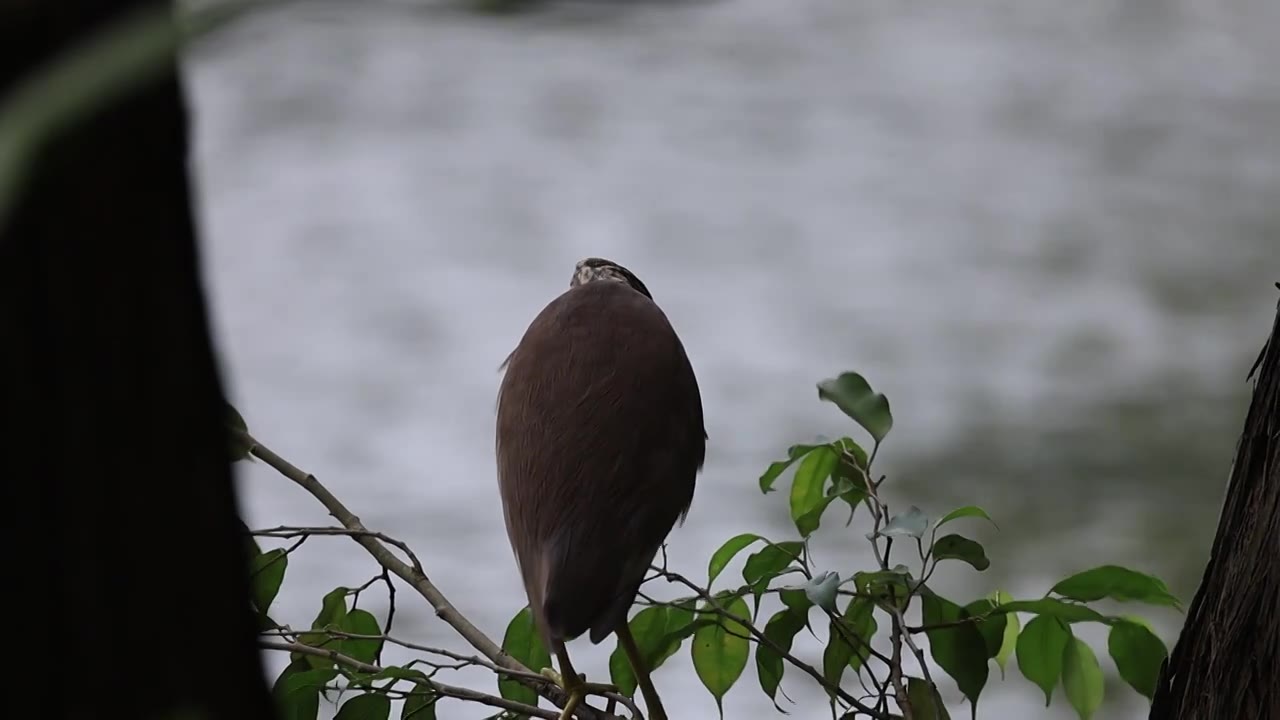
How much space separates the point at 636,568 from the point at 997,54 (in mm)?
→ 6316

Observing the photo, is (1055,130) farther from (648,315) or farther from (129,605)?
(129,605)

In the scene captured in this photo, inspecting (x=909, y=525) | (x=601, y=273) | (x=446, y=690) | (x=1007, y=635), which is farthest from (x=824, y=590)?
(x=601, y=273)

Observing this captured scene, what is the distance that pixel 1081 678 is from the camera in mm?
A: 1108

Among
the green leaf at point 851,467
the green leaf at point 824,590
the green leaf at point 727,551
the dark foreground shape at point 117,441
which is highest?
the green leaf at point 851,467

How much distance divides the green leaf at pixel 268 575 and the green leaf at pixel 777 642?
386 mm

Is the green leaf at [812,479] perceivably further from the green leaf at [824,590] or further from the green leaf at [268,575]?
the green leaf at [268,575]

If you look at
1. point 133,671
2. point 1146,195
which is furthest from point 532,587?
point 1146,195

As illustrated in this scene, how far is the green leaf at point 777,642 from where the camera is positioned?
112 cm

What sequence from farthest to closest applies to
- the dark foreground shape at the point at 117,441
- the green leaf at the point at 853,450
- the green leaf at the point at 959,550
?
the green leaf at the point at 853,450
the green leaf at the point at 959,550
the dark foreground shape at the point at 117,441

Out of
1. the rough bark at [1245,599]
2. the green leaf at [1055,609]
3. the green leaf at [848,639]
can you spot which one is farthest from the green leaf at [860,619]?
the rough bark at [1245,599]

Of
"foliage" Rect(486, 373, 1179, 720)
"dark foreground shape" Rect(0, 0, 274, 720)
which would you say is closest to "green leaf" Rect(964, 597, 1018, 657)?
"foliage" Rect(486, 373, 1179, 720)

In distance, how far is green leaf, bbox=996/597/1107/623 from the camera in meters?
1.01

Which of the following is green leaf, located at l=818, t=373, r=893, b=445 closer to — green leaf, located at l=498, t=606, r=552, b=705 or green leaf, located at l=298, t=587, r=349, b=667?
green leaf, located at l=498, t=606, r=552, b=705

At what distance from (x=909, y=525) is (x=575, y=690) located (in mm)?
358
